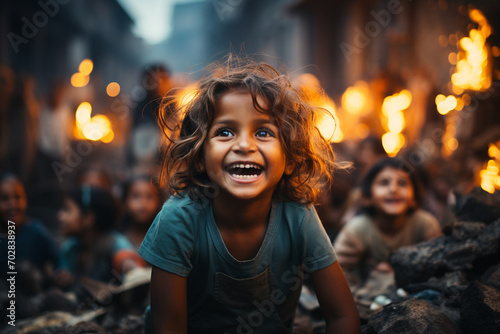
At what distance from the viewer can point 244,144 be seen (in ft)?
5.52

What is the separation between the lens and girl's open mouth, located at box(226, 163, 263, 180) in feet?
5.62

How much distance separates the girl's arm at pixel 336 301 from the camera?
5.82 feet

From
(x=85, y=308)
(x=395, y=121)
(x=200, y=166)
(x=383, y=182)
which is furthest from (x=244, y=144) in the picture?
(x=395, y=121)

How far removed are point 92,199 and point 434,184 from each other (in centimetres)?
428

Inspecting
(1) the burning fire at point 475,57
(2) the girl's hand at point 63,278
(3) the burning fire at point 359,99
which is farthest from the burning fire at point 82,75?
(1) the burning fire at point 475,57

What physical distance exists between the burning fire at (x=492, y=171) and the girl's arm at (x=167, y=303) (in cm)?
244

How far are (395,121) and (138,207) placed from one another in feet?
20.2

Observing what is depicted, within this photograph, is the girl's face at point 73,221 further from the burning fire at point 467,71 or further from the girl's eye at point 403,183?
the burning fire at point 467,71

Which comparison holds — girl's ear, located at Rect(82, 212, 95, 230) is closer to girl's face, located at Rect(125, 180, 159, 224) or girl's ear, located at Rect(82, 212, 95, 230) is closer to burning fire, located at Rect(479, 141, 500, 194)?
girl's face, located at Rect(125, 180, 159, 224)

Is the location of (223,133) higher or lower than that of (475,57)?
lower

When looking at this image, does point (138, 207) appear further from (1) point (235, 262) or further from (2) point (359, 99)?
(2) point (359, 99)

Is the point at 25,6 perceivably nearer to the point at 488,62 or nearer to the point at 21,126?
the point at 21,126

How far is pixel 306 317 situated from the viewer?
2529mm

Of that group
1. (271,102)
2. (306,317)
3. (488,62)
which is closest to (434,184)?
(488,62)
